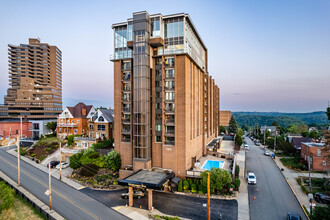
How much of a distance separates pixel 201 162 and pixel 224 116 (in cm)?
12682

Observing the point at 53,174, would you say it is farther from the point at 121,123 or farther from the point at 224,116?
the point at 224,116

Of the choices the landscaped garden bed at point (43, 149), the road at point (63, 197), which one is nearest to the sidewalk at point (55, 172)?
the road at point (63, 197)

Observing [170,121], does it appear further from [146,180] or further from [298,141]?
[298,141]

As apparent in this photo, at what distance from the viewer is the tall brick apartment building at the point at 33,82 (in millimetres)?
93312

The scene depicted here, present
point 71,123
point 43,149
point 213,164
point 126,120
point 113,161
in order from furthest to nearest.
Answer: point 71,123 < point 43,149 < point 213,164 < point 126,120 < point 113,161

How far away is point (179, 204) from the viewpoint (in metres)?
29.4

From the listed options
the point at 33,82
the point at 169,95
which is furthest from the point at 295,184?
the point at 33,82

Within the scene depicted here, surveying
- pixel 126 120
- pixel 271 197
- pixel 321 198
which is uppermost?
pixel 126 120

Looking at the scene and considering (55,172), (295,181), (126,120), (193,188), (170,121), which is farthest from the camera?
(55,172)

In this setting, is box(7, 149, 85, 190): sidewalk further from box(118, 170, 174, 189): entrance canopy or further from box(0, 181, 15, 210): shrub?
box(118, 170, 174, 189): entrance canopy

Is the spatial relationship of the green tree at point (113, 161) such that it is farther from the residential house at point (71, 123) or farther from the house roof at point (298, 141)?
the house roof at point (298, 141)

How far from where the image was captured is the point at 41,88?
9988 centimetres

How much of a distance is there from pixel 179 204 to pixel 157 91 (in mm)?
21543

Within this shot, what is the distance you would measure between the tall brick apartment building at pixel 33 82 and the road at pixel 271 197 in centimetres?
9579
